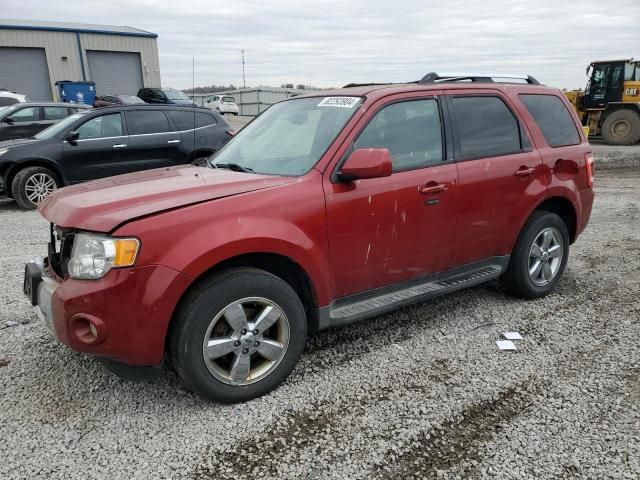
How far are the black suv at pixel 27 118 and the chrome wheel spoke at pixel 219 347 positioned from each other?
11.0 metres

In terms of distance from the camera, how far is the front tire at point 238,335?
277cm

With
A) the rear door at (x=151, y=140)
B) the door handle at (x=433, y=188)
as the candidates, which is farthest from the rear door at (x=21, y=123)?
the door handle at (x=433, y=188)

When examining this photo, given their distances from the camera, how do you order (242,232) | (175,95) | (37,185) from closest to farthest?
(242,232) < (37,185) < (175,95)

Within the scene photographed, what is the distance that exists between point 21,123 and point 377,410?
466 inches

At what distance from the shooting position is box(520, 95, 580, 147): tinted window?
176 inches

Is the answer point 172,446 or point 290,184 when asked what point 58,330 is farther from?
point 290,184

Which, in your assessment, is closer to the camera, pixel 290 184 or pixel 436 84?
pixel 290 184

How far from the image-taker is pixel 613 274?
5.28m

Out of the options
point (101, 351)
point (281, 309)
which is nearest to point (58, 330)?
point (101, 351)

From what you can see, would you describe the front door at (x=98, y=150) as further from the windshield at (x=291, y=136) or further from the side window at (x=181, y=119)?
the windshield at (x=291, y=136)

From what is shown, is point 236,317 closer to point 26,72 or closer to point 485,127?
point 485,127

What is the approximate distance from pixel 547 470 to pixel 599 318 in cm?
217

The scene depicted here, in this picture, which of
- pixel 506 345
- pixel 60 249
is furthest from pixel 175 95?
pixel 506 345

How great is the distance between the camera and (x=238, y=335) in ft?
9.61
